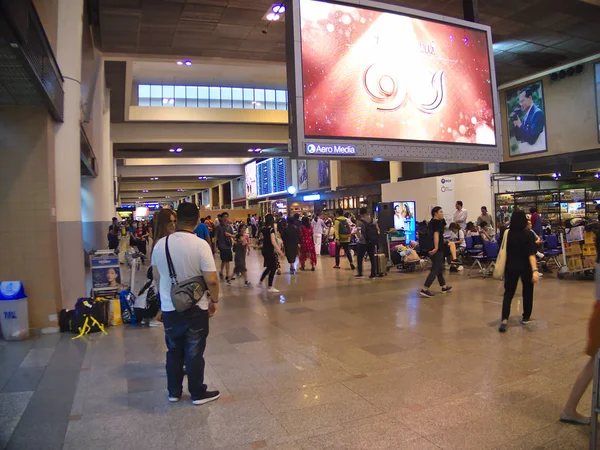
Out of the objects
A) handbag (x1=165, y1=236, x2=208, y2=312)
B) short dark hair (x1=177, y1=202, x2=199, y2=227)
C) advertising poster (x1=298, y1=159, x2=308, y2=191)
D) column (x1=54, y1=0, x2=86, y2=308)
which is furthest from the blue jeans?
advertising poster (x1=298, y1=159, x2=308, y2=191)

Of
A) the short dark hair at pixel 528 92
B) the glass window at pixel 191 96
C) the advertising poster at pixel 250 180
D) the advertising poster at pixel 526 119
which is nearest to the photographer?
the advertising poster at pixel 526 119

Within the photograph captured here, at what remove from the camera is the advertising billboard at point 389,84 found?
683cm

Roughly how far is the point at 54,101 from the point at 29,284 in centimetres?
286

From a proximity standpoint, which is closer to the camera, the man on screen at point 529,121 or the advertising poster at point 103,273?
the advertising poster at point 103,273

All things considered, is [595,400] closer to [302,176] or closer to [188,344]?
[188,344]

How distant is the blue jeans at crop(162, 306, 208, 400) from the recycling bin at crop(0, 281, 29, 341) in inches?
152

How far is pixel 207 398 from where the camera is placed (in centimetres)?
419

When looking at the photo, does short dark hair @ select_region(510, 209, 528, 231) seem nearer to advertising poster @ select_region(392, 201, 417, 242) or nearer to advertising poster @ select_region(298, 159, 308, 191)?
advertising poster @ select_region(392, 201, 417, 242)

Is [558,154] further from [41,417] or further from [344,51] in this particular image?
[41,417]

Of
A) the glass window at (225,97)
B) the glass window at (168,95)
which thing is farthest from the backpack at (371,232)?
the glass window at (168,95)

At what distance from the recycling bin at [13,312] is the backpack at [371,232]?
7.83 metres

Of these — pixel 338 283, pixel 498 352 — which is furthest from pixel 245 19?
pixel 498 352

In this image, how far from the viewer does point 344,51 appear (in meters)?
7.15

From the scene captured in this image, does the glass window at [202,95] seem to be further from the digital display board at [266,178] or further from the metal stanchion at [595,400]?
the metal stanchion at [595,400]
